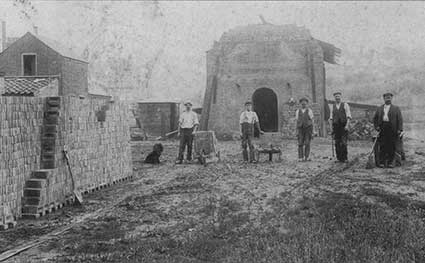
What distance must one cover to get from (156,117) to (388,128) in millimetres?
17547

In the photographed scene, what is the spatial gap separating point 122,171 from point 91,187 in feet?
5.38

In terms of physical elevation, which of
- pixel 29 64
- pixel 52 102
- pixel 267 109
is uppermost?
pixel 29 64

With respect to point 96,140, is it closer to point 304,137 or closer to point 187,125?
point 187,125

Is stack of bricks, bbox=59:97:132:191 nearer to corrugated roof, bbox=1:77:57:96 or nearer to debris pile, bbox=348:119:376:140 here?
corrugated roof, bbox=1:77:57:96

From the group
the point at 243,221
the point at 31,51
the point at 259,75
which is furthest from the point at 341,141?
the point at 31,51

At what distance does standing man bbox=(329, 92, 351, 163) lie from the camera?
531 inches

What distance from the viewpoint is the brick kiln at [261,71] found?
2577 centimetres

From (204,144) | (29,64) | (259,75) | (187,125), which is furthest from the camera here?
(29,64)

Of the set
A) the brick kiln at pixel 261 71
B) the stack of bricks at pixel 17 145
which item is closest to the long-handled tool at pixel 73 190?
the stack of bricks at pixel 17 145

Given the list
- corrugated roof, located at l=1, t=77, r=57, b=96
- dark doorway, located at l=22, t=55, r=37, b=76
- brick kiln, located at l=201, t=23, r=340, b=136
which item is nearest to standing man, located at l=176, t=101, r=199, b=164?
corrugated roof, located at l=1, t=77, r=57, b=96

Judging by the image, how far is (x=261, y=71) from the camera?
1033 inches

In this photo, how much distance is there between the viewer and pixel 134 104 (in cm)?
2884

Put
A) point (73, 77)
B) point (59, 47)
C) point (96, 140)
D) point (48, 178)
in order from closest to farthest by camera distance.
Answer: point (48, 178)
point (96, 140)
point (59, 47)
point (73, 77)

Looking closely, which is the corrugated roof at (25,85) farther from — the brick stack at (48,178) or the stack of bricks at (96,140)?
the brick stack at (48,178)
